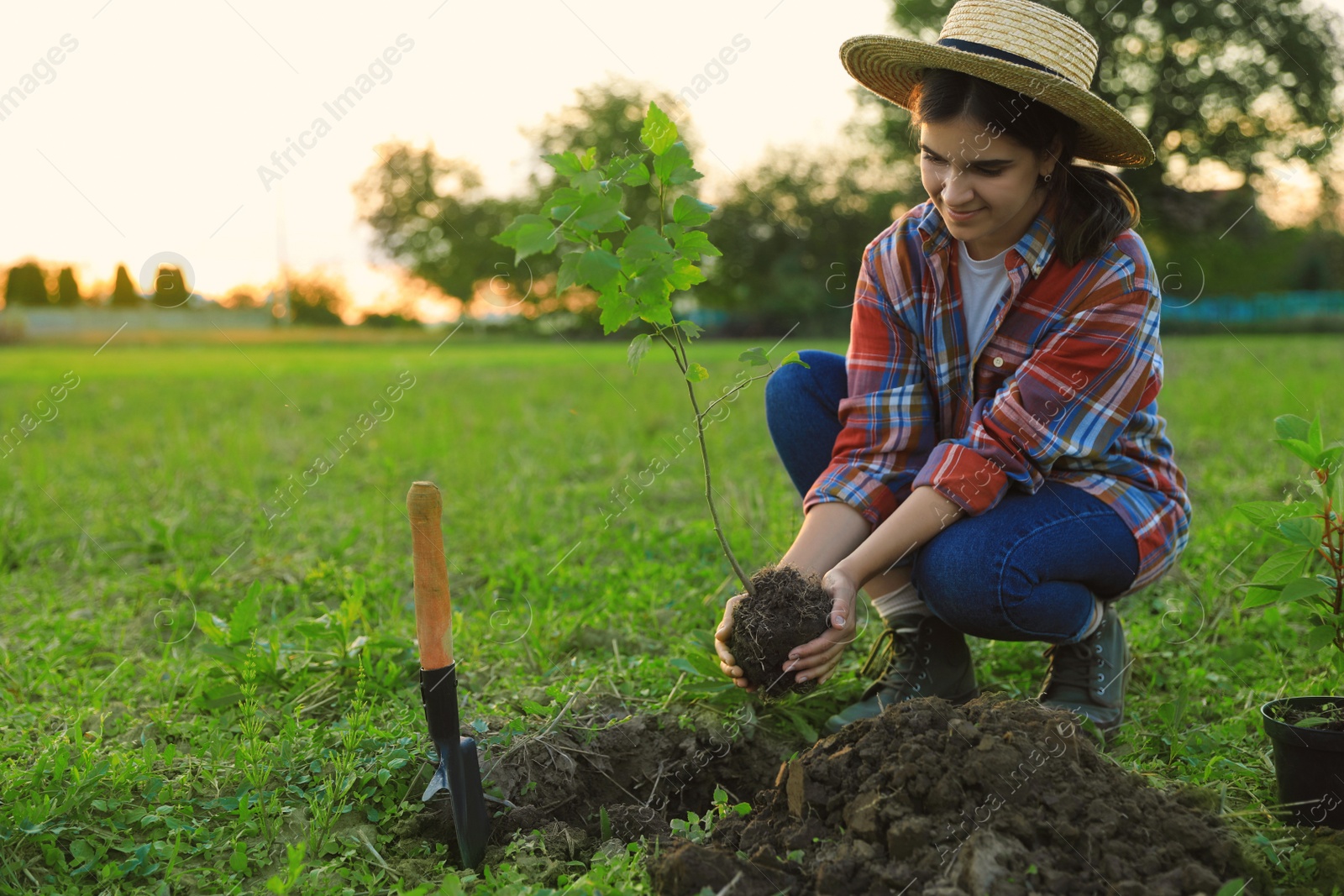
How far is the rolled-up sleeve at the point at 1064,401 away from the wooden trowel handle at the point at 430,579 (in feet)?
3.58

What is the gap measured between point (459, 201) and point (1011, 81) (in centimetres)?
3517

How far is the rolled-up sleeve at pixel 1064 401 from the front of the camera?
2.12m

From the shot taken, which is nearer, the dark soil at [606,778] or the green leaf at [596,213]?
the green leaf at [596,213]

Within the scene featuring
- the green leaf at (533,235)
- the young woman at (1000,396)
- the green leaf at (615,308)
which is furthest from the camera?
the young woman at (1000,396)

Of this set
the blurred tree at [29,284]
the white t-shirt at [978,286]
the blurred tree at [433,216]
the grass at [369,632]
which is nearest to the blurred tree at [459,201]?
the blurred tree at [433,216]

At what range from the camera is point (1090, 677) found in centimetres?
232

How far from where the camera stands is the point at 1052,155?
2.17 meters

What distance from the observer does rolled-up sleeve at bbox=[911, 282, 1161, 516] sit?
6.97 feet

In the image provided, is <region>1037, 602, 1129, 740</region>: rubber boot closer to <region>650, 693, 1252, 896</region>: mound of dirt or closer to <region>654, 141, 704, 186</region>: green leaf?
<region>650, 693, 1252, 896</region>: mound of dirt

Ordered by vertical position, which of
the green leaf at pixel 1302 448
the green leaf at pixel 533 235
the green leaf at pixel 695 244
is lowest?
the green leaf at pixel 1302 448

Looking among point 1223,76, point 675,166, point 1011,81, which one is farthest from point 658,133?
point 1223,76

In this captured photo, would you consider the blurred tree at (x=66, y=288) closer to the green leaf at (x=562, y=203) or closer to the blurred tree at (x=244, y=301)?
the blurred tree at (x=244, y=301)

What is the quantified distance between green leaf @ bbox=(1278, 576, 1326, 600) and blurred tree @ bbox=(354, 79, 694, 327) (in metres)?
24.6

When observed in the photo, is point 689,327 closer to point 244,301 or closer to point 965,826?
point 965,826
